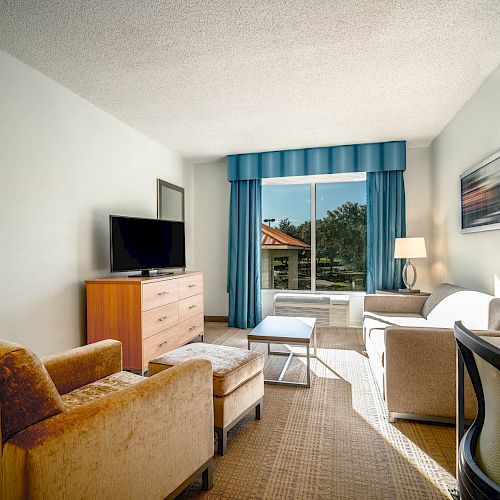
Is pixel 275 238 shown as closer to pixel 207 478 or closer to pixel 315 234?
pixel 315 234

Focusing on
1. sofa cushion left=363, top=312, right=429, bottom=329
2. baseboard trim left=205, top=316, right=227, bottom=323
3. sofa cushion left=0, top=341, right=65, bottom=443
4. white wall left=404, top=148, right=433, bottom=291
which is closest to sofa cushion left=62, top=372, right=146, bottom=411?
sofa cushion left=0, top=341, right=65, bottom=443

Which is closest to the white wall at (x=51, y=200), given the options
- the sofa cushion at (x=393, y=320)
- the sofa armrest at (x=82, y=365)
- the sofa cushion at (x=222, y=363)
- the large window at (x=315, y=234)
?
the sofa armrest at (x=82, y=365)

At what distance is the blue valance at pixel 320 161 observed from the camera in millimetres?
4863

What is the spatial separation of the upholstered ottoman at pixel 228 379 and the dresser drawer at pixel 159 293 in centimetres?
94

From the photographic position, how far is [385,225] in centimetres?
498

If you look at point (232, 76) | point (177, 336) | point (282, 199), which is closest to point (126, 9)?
point (232, 76)

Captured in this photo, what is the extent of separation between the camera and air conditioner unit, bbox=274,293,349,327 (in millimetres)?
5059

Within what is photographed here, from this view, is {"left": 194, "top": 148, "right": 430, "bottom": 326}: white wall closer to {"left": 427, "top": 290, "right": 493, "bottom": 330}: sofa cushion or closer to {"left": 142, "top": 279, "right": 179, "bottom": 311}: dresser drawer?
{"left": 142, "top": 279, "right": 179, "bottom": 311}: dresser drawer

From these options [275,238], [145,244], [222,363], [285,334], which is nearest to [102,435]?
[222,363]

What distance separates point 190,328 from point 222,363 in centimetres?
212

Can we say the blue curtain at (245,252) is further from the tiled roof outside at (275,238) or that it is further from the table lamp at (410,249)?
the table lamp at (410,249)

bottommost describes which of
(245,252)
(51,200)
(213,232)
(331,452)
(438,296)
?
(331,452)

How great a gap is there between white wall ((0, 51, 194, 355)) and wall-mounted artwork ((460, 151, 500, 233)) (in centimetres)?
355

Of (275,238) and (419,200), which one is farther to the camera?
(275,238)
